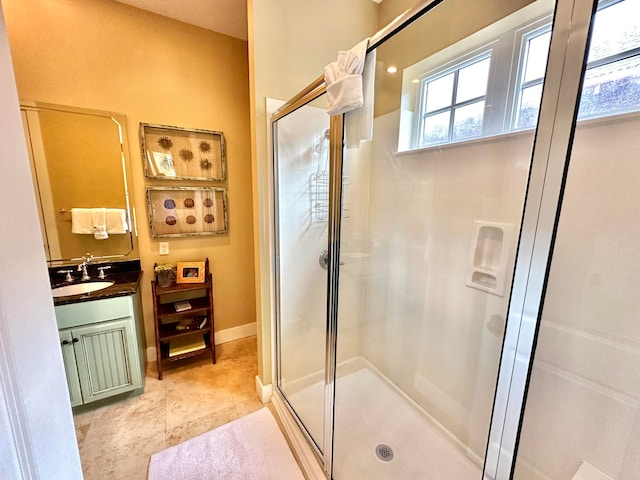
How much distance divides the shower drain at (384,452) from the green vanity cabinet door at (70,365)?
1896mm

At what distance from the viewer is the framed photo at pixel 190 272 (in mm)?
2146

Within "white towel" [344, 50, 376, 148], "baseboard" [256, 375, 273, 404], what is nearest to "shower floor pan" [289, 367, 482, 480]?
"baseboard" [256, 375, 273, 404]

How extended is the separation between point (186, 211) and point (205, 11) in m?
1.52

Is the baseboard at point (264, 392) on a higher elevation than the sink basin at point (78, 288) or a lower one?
lower

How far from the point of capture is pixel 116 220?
197 centimetres

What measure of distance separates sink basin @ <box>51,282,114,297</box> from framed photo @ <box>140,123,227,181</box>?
89 centimetres

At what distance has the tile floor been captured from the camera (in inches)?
55.6

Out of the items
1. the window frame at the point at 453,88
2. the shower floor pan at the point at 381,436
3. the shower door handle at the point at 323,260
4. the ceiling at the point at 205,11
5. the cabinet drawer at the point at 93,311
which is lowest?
the shower floor pan at the point at 381,436

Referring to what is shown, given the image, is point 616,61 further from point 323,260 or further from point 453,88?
point 323,260

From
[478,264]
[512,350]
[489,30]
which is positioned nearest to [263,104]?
[489,30]

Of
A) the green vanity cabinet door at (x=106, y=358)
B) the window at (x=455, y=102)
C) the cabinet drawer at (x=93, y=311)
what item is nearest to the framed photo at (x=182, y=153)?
the cabinet drawer at (x=93, y=311)

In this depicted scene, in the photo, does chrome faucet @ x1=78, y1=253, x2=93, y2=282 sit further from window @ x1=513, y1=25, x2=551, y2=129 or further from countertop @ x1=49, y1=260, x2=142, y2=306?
window @ x1=513, y1=25, x2=551, y2=129

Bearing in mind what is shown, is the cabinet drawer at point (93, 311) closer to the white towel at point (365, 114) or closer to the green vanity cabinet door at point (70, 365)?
the green vanity cabinet door at point (70, 365)

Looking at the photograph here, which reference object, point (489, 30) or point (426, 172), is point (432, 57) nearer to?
point (489, 30)
